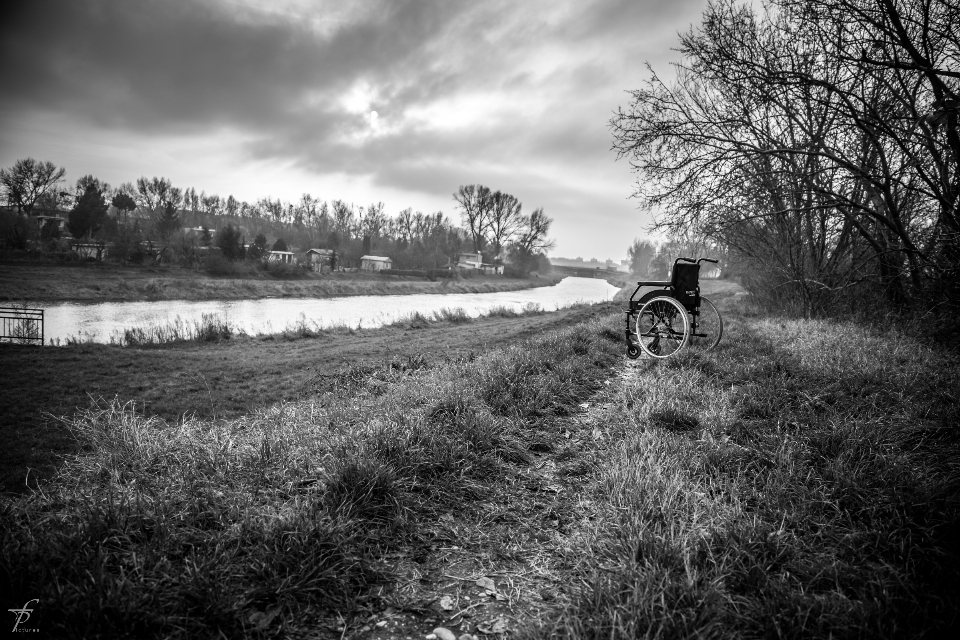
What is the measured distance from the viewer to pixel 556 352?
22.9 feet

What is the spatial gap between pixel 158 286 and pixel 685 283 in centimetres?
3648

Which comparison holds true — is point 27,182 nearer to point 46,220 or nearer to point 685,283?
point 46,220

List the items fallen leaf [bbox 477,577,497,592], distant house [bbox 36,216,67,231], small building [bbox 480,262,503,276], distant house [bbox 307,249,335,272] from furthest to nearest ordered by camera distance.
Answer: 1. small building [bbox 480,262,503,276]
2. distant house [bbox 307,249,335,272]
3. distant house [bbox 36,216,67,231]
4. fallen leaf [bbox 477,577,497,592]

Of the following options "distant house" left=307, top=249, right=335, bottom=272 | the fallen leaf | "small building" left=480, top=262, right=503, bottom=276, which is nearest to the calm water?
"distant house" left=307, top=249, right=335, bottom=272

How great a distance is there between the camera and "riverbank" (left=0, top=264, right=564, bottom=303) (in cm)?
2530

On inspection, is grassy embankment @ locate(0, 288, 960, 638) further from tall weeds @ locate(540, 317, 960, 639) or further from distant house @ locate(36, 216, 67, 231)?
distant house @ locate(36, 216, 67, 231)

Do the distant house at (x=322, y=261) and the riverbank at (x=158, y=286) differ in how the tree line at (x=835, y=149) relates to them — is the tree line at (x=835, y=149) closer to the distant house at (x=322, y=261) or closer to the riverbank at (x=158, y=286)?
the riverbank at (x=158, y=286)

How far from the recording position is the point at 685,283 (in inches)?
259

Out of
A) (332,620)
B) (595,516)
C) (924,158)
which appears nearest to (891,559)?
(595,516)

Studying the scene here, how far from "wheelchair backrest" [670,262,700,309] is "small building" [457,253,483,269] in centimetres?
5681

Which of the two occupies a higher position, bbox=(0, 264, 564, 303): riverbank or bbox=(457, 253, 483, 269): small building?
bbox=(457, 253, 483, 269): small building

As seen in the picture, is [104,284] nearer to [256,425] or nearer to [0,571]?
[256,425]

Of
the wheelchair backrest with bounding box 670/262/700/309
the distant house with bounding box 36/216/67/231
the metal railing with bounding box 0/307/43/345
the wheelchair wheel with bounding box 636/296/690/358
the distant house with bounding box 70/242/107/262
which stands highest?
the distant house with bounding box 36/216/67/231

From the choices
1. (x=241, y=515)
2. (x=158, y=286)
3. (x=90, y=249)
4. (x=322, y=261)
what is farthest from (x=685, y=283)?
(x=322, y=261)
